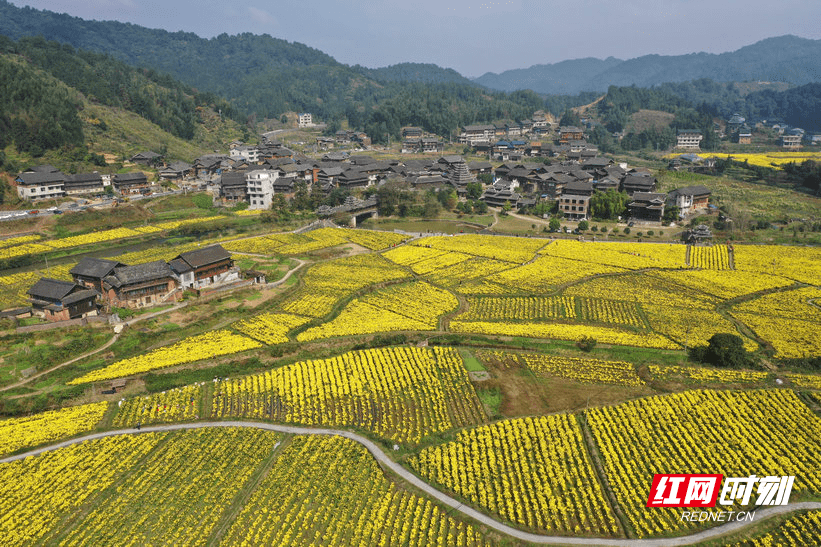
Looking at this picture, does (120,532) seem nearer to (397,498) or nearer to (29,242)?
(397,498)

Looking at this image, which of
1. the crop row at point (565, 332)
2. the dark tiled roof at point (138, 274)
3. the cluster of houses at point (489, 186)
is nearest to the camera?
the crop row at point (565, 332)

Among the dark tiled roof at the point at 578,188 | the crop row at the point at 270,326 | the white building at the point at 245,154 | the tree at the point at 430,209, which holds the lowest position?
the crop row at the point at 270,326

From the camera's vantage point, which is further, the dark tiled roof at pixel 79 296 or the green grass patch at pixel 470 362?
the dark tiled roof at pixel 79 296

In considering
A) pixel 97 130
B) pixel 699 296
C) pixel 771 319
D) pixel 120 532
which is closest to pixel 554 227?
pixel 699 296

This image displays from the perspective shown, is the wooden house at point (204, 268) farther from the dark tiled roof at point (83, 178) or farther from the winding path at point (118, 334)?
the dark tiled roof at point (83, 178)

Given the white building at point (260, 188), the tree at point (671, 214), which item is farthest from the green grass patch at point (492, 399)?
the white building at point (260, 188)
